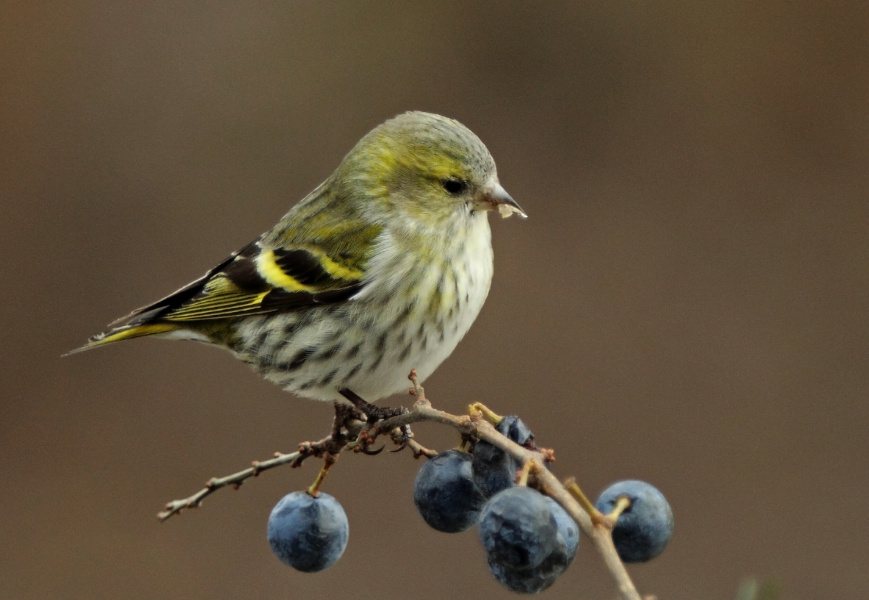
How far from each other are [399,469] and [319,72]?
13.5 feet

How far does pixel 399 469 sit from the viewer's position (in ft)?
27.7

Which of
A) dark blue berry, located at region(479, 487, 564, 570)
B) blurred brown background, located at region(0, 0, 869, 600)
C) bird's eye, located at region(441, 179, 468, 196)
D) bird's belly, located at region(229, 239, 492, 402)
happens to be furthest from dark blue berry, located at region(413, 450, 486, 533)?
blurred brown background, located at region(0, 0, 869, 600)

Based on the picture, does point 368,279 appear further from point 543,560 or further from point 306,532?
point 543,560

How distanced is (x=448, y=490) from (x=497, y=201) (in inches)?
58.6

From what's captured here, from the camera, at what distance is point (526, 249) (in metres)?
9.90

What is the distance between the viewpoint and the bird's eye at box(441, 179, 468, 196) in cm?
393

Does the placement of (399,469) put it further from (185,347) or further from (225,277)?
(225,277)

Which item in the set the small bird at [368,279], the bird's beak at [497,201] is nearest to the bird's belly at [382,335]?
the small bird at [368,279]

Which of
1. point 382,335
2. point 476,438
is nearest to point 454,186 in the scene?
point 382,335

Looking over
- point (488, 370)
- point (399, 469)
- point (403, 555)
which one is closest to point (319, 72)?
point (488, 370)

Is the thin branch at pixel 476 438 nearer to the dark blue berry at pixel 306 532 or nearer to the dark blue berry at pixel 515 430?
the dark blue berry at pixel 515 430

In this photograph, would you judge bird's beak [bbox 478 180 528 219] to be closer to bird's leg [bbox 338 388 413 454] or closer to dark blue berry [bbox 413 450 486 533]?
bird's leg [bbox 338 388 413 454]

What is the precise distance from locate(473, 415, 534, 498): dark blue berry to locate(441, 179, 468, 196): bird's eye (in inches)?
62.6

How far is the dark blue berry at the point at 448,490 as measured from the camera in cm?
267
